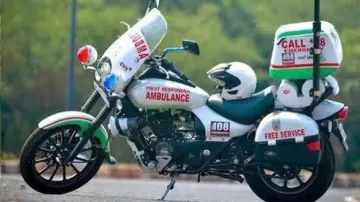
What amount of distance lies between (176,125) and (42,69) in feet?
48.6

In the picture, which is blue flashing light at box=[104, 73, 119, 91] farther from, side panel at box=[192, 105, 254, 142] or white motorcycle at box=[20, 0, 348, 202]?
side panel at box=[192, 105, 254, 142]

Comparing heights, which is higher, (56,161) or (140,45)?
(140,45)

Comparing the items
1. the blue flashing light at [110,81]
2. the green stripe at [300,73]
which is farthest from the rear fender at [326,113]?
the blue flashing light at [110,81]

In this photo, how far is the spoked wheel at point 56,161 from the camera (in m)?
7.23

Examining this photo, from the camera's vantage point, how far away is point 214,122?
716 cm

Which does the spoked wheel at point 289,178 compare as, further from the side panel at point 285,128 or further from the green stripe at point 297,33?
the green stripe at point 297,33

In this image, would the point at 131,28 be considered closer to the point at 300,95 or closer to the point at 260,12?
the point at 300,95

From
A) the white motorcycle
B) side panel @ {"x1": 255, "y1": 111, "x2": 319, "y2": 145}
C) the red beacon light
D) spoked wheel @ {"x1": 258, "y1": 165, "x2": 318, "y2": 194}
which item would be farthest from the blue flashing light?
spoked wheel @ {"x1": 258, "y1": 165, "x2": 318, "y2": 194}

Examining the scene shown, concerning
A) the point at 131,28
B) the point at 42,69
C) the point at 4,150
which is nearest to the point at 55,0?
the point at 42,69

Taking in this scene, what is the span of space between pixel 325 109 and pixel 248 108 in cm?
58

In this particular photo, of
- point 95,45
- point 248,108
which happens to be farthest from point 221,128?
point 95,45

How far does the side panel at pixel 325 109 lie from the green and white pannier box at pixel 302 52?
22 cm

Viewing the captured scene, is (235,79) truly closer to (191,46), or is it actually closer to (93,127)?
(191,46)

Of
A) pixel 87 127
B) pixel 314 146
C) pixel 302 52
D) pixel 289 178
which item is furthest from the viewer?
pixel 87 127
